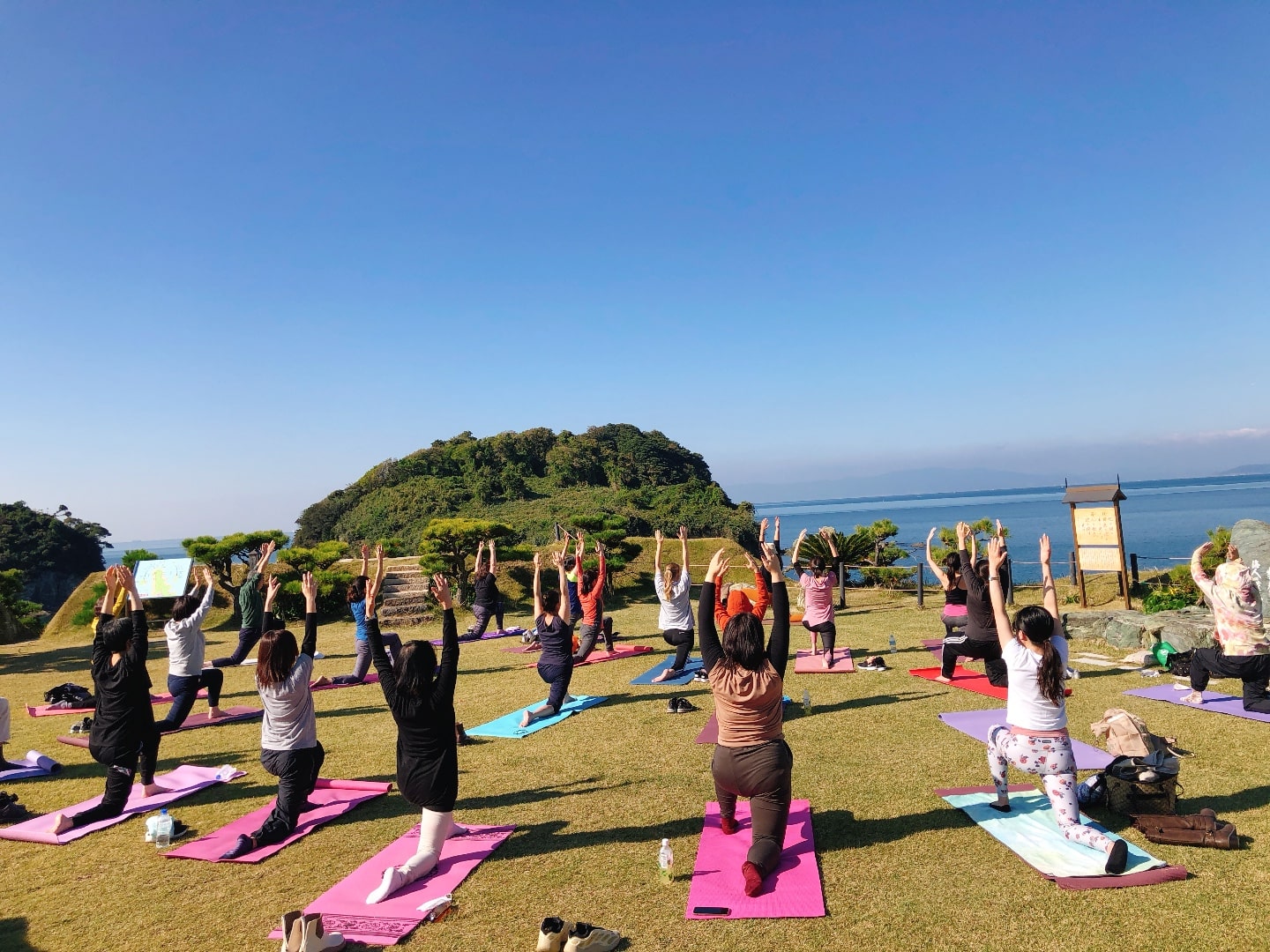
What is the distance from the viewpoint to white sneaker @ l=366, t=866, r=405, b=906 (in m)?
4.61

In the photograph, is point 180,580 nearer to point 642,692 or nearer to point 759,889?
point 642,692

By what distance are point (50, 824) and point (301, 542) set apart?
42.1 meters

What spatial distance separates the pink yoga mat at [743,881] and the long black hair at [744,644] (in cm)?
131

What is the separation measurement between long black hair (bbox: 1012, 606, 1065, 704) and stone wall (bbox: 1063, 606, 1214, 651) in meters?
7.12

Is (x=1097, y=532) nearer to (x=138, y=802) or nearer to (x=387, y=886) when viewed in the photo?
(x=387, y=886)

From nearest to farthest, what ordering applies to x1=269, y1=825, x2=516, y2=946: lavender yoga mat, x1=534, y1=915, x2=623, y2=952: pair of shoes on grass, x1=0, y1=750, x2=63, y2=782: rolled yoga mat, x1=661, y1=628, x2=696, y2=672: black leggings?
x1=534, y1=915, x2=623, y2=952: pair of shoes on grass → x1=269, y1=825, x2=516, y2=946: lavender yoga mat → x1=0, y1=750, x2=63, y2=782: rolled yoga mat → x1=661, y1=628, x2=696, y2=672: black leggings

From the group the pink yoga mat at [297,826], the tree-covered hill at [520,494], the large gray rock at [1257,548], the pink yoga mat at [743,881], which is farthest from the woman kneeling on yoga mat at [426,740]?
the tree-covered hill at [520,494]

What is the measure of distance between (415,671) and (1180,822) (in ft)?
16.9

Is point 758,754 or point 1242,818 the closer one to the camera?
point 758,754

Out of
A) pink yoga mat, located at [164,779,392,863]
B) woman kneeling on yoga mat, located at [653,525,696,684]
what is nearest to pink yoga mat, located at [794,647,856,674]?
woman kneeling on yoga mat, located at [653,525,696,684]

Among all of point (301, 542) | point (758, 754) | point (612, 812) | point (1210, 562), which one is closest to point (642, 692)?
point (612, 812)

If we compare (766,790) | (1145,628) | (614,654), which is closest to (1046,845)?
(766,790)

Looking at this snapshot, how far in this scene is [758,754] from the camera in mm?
4742

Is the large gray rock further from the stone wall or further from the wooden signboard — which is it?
the wooden signboard
